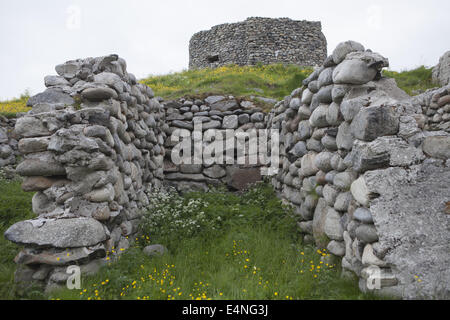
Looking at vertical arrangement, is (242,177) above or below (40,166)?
below

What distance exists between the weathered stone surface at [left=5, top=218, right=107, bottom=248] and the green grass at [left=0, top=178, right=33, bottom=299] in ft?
1.29

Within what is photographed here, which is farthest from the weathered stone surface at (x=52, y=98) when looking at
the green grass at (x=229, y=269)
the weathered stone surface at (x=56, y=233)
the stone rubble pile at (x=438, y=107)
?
the stone rubble pile at (x=438, y=107)

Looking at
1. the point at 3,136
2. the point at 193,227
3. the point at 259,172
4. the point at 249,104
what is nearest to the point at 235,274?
the point at 193,227

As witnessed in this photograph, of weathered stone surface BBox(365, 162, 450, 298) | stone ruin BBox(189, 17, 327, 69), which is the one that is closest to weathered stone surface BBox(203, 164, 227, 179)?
weathered stone surface BBox(365, 162, 450, 298)

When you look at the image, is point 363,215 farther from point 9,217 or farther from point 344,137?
point 9,217

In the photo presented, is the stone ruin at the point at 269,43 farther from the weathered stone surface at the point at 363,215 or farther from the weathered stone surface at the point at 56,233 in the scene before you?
the weathered stone surface at the point at 56,233

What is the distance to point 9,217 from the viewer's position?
163 inches

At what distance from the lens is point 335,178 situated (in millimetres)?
3131

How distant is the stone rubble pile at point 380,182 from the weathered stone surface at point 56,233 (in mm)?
2569

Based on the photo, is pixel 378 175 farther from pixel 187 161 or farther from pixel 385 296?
pixel 187 161

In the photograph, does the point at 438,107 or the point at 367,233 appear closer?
the point at 367,233

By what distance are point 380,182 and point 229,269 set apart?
5.73ft

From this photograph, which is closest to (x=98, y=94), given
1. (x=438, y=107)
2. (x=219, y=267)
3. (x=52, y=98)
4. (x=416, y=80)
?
(x=52, y=98)
